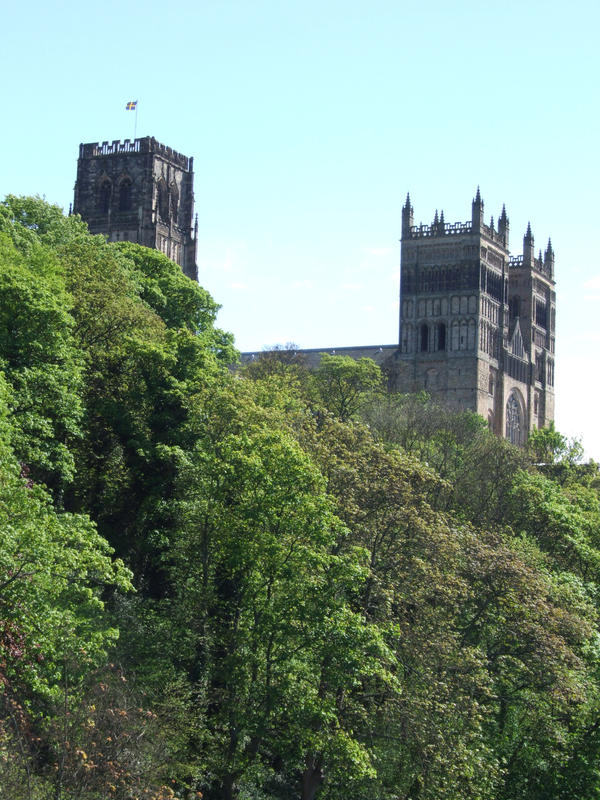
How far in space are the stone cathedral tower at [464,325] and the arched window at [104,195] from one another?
34460 mm

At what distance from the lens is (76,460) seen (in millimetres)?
43844

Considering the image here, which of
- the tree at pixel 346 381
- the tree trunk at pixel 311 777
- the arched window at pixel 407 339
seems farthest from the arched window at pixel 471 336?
the tree trunk at pixel 311 777

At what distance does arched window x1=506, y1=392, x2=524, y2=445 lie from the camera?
135 meters

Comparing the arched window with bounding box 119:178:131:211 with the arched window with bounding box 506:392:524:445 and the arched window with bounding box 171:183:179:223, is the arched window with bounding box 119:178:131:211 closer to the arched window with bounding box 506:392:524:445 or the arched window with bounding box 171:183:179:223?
the arched window with bounding box 171:183:179:223

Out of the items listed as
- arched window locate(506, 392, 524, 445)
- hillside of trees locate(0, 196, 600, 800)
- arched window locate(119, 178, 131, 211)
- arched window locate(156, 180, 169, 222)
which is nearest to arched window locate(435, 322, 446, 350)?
arched window locate(506, 392, 524, 445)

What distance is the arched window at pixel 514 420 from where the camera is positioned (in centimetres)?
13512

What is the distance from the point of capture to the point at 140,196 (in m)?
112

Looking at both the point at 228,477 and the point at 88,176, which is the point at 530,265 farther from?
the point at 228,477

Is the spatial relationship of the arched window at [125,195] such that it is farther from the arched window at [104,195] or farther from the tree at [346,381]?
the tree at [346,381]

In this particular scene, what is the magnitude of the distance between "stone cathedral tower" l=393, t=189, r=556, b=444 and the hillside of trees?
273 feet

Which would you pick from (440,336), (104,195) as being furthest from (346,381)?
(440,336)

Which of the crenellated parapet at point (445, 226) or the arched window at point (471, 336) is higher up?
the crenellated parapet at point (445, 226)

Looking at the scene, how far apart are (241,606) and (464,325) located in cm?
9721

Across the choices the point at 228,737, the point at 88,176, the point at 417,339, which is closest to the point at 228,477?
the point at 228,737
